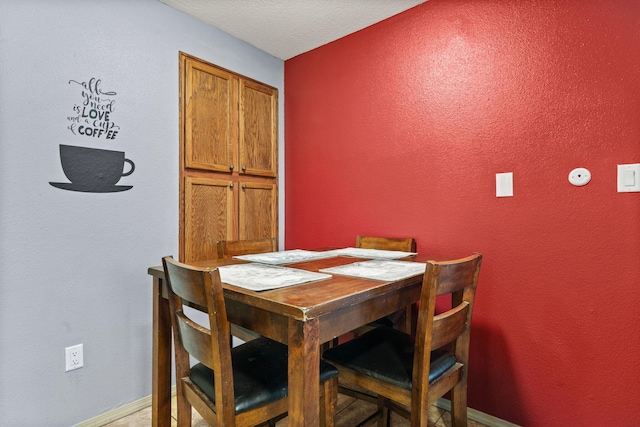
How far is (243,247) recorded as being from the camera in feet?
6.21

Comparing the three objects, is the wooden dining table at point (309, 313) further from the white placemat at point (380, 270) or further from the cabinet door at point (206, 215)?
the cabinet door at point (206, 215)

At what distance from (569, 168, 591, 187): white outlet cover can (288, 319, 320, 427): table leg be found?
1.37 meters

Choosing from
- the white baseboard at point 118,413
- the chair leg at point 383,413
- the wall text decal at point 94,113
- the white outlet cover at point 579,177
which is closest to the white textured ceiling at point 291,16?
the wall text decal at point 94,113

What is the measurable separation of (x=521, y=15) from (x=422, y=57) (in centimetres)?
50

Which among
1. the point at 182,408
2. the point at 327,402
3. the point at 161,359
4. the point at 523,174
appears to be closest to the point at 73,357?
the point at 161,359

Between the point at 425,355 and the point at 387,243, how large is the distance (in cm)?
98

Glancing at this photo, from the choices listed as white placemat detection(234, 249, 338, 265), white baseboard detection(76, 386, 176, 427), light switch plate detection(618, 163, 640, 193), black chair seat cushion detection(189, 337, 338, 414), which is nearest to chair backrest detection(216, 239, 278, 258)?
white placemat detection(234, 249, 338, 265)

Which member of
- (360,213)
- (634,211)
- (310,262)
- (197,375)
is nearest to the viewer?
(197,375)

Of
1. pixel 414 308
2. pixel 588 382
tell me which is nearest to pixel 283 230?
pixel 414 308

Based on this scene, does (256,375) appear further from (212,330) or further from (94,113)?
(94,113)

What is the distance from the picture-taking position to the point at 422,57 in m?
1.99

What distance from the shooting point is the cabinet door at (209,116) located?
2.12 m

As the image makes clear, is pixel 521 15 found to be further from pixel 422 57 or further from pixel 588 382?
pixel 588 382

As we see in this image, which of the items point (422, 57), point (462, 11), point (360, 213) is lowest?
point (360, 213)
